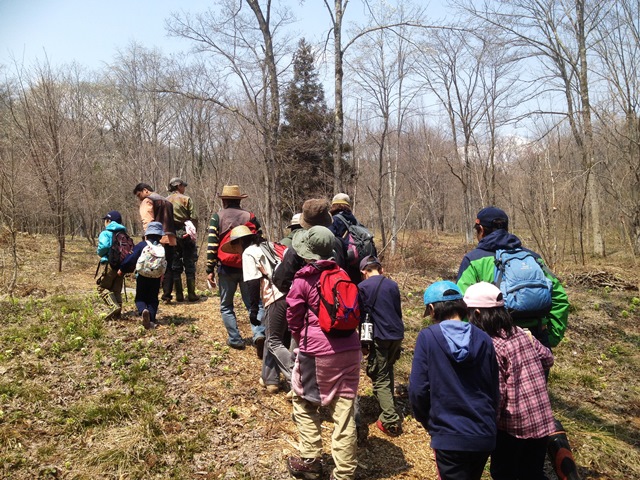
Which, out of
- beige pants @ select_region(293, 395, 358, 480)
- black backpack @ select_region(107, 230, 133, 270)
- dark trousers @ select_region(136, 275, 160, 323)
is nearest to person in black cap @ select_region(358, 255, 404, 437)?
beige pants @ select_region(293, 395, 358, 480)

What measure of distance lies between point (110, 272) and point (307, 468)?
14.3ft

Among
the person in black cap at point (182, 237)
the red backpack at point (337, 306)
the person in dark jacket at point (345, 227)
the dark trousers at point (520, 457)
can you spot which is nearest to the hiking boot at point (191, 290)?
the person in black cap at point (182, 237)

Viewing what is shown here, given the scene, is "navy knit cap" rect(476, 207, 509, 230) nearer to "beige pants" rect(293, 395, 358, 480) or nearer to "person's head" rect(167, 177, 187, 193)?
"beige pants" rect(293, 395, 358, 480)

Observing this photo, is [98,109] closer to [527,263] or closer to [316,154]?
[316,154]

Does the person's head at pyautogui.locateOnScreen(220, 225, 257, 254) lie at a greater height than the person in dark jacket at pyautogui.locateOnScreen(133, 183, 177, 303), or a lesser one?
lesser

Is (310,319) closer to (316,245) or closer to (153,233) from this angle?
(316,245)

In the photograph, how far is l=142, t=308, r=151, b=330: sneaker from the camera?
620 cm

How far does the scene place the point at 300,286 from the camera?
352 centimetres

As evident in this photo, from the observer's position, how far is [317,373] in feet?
11.1

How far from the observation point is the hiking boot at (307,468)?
3535 millimetres

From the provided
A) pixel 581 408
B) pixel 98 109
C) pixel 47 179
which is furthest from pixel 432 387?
pixel 98 109

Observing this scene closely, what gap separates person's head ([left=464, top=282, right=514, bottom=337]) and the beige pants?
1191mm

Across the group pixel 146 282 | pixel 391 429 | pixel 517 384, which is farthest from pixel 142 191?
pixel 517 384

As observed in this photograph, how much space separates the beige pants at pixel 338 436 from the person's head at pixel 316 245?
1.13 m
